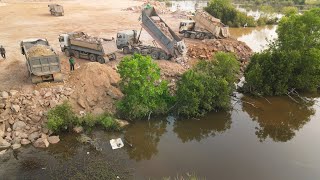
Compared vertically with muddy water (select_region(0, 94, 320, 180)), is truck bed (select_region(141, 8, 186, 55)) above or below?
above

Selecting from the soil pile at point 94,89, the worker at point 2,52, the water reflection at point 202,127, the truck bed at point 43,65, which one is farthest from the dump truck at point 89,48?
the water reflection at point 202,127

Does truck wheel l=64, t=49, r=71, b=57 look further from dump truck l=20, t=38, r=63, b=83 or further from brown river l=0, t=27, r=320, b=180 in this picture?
brown river l=0, t=27, r=320, b=180

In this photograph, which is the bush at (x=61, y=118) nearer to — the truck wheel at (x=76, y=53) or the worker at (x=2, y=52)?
the truck wheel at (x=76, y=53)

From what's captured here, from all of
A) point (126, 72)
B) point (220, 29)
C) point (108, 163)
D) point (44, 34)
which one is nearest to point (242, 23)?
point (220, 29)

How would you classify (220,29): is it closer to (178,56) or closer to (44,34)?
(178,56)

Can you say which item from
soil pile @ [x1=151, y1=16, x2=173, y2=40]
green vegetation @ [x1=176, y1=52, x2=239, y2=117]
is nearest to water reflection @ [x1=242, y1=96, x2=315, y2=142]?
green vegetation @ [x1=176, y1=52, x2=239, y2=117]
